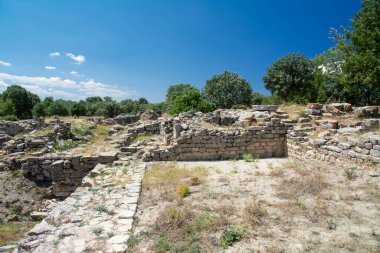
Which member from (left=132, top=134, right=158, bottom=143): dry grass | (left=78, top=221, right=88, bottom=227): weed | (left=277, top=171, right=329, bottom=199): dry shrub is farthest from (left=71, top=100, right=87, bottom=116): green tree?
(left=277, top=171, right=329, bottom=199): dry shrub

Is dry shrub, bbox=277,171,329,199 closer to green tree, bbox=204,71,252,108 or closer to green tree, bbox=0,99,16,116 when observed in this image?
green tree, bbox=204,71,252,108

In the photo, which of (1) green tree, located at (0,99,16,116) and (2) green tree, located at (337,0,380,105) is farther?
(1) green tree, located at (0,99,16,116)

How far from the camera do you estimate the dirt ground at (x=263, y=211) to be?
4.20 metres

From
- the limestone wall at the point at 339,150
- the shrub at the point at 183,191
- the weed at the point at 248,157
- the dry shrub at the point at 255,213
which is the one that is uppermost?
the limestone wall at the point at 339,150

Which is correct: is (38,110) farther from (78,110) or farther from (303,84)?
(303,84)

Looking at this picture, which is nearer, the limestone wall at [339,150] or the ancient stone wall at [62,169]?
the limestone wall at [339,150]

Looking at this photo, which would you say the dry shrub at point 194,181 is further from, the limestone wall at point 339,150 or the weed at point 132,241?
the limestone wall at point 339,150

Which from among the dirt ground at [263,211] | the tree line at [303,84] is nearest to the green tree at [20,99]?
the tree line at [303,84]

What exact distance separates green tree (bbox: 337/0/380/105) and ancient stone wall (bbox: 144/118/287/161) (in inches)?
370

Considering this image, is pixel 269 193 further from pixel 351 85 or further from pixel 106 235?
pixel 351 85

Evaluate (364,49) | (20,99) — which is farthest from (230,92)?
(20,99)

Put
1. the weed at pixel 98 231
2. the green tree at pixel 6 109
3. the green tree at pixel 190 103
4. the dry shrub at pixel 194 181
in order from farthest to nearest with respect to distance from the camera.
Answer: the green tree at pixel 6 109
the green tree at pixel 190 103
the dry shrub at pixel 194 181
the weed at pixel 98 231

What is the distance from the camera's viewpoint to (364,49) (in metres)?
17.0

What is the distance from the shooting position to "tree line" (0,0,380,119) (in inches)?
643
